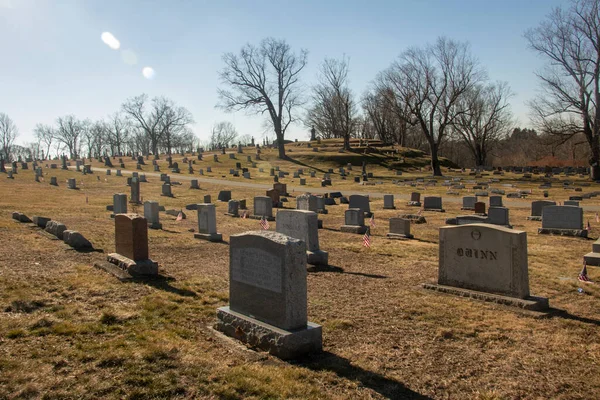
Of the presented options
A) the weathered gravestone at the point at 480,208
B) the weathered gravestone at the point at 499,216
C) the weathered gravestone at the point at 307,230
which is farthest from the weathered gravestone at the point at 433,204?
the weathered gravestone at the point at 307,230

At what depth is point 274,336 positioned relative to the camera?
225 inches

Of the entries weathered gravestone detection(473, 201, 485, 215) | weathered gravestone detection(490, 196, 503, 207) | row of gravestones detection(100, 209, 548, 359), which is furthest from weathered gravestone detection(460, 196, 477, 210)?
row of gravestones detection(100, 209, 548, 359)

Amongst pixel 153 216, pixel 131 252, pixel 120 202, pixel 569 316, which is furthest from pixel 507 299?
pixel 120 202

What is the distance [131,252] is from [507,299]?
7123 mm

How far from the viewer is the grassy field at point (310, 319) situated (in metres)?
4.81

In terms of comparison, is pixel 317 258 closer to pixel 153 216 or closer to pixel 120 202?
pixel 153 216

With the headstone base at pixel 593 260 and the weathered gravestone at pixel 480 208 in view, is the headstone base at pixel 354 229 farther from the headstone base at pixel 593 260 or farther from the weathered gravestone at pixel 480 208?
the headstone base at pixel 593 260

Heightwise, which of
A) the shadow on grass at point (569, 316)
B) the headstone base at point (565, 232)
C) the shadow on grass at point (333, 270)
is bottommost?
the shadow on grass at point (569, 316)

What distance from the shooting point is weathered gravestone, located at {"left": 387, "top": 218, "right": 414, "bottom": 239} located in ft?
52.2

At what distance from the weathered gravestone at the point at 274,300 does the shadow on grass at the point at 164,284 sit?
6.53 feet

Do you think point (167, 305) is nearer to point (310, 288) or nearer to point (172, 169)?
point (310, 288)

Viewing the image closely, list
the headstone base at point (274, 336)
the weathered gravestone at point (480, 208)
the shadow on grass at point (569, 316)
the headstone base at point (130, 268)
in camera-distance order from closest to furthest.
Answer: the headstone base at point (274, 336) < the shadow on grass at point (569, 316) < the headstone base at point (130, 268) < the weathered gravestone at point (480, 208)

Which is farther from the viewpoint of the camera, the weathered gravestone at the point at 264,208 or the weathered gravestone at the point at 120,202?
the weathered gravestone at the point at 264,208

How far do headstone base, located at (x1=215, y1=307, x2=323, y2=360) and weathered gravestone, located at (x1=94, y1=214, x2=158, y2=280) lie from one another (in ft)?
11.5
